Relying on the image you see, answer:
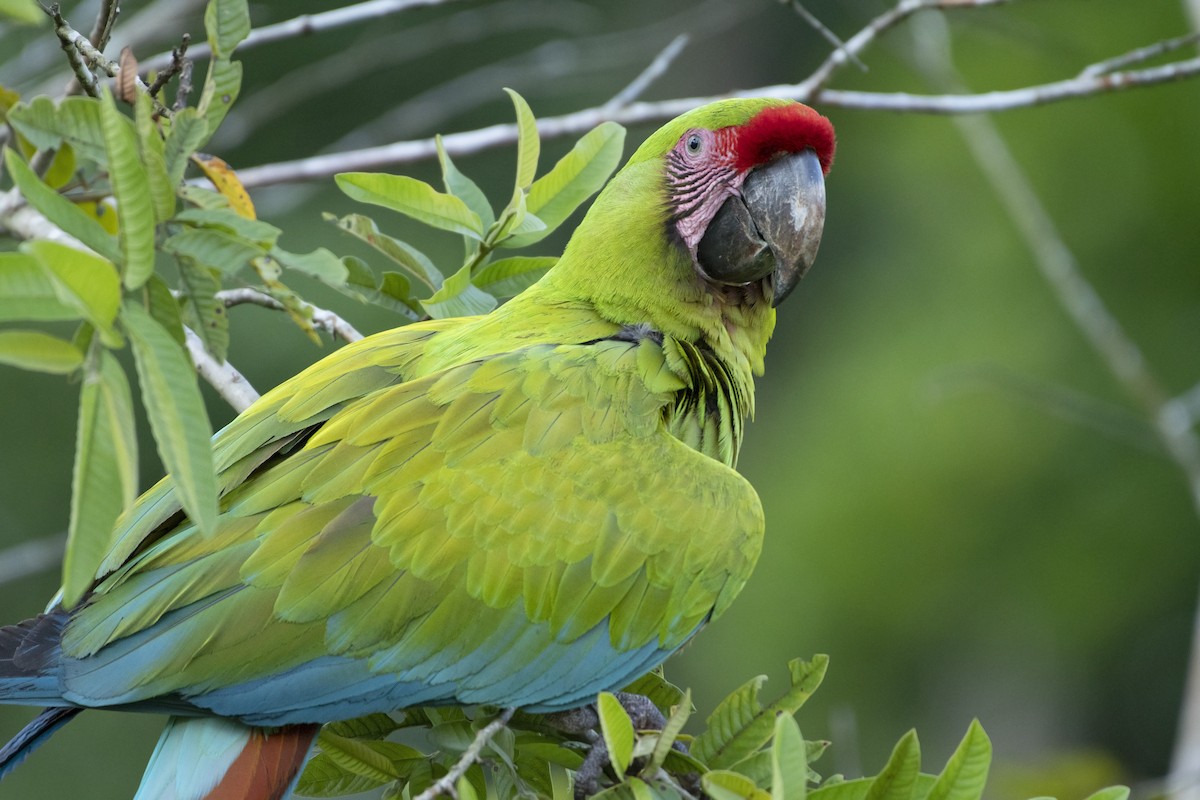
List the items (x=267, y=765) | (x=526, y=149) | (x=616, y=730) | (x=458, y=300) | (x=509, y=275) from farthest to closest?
(x=509, y=275) → (x=458, y=300) → (x=526, y=149) → (x=267, y=765) → (x=616, y=730)

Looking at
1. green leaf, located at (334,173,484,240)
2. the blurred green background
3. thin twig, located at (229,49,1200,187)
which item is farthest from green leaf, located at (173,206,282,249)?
the blurred green background

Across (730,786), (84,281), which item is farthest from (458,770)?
(84,281)

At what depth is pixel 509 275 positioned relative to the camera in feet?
7.54

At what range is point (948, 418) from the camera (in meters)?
8.84

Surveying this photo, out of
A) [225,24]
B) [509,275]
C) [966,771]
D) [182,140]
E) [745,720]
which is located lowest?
[966,771]

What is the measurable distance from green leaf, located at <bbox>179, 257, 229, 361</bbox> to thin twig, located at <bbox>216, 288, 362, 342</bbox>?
1.59 ft

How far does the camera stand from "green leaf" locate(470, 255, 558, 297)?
226 centimetres

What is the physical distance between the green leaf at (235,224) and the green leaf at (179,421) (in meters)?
0.18

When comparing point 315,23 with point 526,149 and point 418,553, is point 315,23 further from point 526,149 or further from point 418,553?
point 418,553

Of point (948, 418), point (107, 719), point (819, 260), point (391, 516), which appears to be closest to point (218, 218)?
point (391, 516)

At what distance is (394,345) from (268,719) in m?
0.66

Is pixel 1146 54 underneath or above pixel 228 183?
underneath

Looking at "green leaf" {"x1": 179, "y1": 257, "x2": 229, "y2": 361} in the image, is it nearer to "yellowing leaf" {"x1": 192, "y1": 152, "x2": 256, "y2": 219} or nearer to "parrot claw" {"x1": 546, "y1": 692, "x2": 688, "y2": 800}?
"yellowing leaf" {"x1": 192, "y1": 152, "x2": 256, "y2": 219}

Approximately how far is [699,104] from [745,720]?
1.40 m
